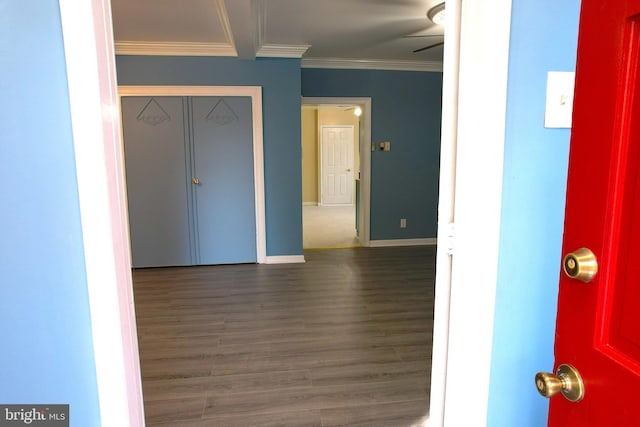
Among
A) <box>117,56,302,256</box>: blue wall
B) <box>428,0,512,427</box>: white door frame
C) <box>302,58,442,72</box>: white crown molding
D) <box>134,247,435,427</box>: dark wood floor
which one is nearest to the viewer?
<box>428,0,512,427</box>: white door frame

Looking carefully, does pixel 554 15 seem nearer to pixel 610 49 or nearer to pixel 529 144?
pixel 529 144

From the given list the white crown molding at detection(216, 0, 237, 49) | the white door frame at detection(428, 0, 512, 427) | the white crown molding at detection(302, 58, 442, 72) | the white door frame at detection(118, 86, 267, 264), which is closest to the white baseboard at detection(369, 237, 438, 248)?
the white door frame at detection(118, 86, 267, 264)

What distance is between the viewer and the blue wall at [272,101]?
4105 mm

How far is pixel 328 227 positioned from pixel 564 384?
634cm

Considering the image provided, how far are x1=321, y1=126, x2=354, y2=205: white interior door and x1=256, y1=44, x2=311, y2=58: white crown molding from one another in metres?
5.34

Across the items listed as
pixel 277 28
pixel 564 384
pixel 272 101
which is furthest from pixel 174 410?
pixel 272 101

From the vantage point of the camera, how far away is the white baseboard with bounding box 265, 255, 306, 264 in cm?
457

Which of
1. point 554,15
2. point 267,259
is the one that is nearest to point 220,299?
point 267,259

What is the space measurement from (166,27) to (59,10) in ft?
9.73

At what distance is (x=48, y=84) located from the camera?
92 cm

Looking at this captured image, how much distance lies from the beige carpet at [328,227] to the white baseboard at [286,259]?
88cm

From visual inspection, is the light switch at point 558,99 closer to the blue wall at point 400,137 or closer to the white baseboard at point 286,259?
the white baseboard at point 286,259

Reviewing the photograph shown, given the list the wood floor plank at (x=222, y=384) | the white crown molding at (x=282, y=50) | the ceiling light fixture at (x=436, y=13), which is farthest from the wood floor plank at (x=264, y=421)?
the white crown molding at (x=282, y=50)

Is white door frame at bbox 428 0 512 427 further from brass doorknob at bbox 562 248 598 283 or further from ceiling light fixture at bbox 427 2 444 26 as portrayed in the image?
ceiling light fixture at bbox 427 2 444 26
